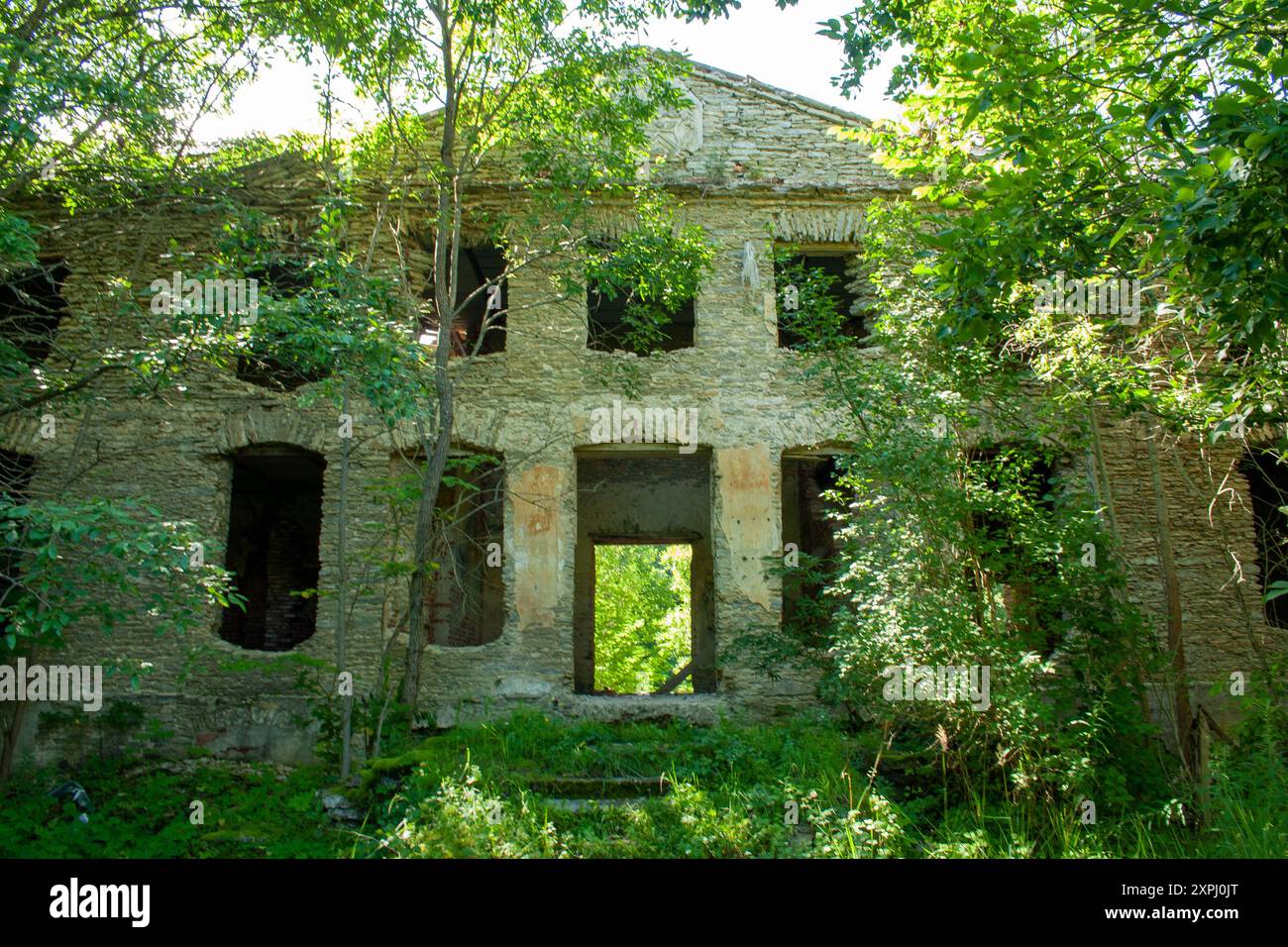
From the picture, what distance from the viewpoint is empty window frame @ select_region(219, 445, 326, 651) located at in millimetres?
13041

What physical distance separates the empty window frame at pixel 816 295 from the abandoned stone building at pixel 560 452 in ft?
0.50

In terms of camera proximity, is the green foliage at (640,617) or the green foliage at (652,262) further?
the green foliage at (640,617)

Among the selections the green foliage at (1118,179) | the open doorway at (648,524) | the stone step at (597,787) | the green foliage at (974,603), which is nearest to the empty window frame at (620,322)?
the open doorway at (648,524)

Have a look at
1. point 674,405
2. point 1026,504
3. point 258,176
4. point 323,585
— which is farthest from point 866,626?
point 258,176

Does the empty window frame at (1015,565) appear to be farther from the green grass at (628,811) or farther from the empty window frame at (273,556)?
the empty window frame at (273,556)

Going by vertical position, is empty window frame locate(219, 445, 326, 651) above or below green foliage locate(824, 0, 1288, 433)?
below

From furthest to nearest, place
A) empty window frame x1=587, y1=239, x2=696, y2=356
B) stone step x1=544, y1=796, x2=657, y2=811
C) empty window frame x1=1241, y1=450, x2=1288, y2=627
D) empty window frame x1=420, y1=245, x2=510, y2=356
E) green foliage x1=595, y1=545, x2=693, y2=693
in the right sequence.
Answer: green foliage x1=595, y1=545, x2=693, y2=693, empty window frame x1=420, y1=245, x2=510, y2=356, empty window frame x1=587, y1=239, x2=696, y2=356, empty window frame x1=1241, y1=450, x2=1288, y2=627, stone step x1=544, y1=796, x2=657, y2=811

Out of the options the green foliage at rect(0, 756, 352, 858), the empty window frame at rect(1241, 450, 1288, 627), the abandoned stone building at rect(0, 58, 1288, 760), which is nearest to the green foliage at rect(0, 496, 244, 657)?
the green foliage at rect(0, 756, 352, 858)

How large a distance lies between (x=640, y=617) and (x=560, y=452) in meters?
11.9

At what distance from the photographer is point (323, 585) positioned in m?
9.31

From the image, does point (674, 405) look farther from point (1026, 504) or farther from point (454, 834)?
point (454, 834)

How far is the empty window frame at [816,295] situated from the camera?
24.6 feet

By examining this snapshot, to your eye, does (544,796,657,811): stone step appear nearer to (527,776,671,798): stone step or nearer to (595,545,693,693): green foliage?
(527,776,671,798): stone step

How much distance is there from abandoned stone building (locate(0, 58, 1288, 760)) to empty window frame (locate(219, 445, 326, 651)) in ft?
11.0
